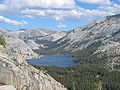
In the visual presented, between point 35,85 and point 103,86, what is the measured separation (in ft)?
275

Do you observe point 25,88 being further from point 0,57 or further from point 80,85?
point 80,85

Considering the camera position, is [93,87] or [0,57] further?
[93,87]

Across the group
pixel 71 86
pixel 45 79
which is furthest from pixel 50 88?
pixel 71 86

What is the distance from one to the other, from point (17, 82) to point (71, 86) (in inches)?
3185

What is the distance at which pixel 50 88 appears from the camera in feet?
351

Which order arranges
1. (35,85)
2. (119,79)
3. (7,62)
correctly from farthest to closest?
(119,79) → (35,85) → (7,62)

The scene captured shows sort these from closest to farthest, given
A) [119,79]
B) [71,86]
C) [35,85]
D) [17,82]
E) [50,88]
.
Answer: [17,82] < [35,85] < [50,88] < [71,86] < [119,79]

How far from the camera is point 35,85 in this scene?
92.9 m

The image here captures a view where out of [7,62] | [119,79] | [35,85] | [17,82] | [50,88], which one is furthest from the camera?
[119,79]

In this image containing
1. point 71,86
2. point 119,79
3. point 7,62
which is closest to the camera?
point 7,62

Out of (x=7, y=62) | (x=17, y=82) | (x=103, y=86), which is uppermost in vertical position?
(x=7, y=62)

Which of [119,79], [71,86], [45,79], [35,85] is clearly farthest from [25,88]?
[119,79]

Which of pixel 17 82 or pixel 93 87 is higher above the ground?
pixel 17 82

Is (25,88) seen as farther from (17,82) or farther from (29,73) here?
(29,73)
